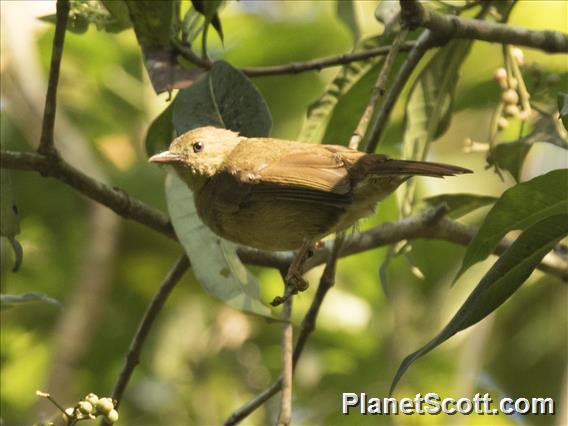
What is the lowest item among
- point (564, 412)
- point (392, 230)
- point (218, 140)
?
point (564, 412)

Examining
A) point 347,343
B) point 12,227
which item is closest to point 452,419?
point 347,343

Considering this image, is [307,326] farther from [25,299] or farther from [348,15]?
[348,15]

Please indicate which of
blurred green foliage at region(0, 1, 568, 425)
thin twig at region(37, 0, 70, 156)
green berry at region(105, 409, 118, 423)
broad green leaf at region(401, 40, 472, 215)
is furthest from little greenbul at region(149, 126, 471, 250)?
blurred green foliage at region(0, 1, 568, 425)

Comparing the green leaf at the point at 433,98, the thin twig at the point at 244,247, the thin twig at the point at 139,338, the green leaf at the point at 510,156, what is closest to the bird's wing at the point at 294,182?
the thin twig at the point at 244,247

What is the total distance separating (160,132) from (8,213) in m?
0.84

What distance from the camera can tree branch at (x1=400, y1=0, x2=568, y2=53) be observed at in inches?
127

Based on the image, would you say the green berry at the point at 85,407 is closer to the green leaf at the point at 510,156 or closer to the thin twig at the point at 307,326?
the thin twig at the point at 307,326

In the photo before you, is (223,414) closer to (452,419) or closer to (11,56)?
(452,419)

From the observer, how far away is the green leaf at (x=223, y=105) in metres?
3.46

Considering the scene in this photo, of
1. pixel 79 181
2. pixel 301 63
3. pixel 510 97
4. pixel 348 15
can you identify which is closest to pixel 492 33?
pixel 510 97

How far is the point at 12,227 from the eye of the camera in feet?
10.4

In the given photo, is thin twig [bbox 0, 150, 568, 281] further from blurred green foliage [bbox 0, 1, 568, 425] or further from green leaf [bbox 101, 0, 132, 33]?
blurred green foliage [bbox 0, 1, 568, 425]

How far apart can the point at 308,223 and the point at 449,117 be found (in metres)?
0.80

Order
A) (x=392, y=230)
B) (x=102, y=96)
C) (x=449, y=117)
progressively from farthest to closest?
(x=102, y=96)
(x=449, y=117)
(x=392, y=230)
